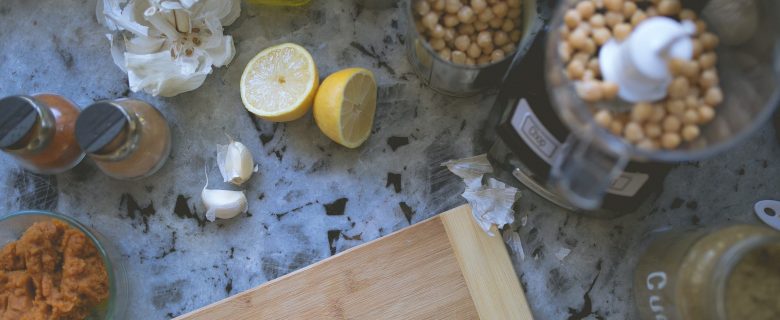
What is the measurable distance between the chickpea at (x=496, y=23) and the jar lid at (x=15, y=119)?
638mm

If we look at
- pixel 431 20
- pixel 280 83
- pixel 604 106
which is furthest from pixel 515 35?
pixel 280 83

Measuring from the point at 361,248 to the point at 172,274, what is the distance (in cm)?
31

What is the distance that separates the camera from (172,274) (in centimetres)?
97

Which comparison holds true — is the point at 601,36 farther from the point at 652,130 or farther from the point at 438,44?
the point at 438,44

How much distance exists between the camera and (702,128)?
2.31ft

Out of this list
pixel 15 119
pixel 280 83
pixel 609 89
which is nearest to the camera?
pixel 609 89

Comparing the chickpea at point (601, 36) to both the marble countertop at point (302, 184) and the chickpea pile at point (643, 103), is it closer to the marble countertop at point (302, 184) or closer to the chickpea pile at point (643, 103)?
the chickpea pile at point (643, 103)

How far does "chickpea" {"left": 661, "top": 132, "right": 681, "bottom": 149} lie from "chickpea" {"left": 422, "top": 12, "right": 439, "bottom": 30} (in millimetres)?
339

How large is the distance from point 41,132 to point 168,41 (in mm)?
232

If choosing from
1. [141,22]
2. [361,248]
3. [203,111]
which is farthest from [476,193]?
[141,22]

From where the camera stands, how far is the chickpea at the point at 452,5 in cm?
86

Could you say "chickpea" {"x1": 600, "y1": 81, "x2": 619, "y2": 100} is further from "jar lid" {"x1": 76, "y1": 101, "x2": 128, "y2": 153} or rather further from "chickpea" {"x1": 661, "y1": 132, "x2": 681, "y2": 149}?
"jar lid" {"x1": 76, "y1": 101, "x2": 128, "y2": 153}

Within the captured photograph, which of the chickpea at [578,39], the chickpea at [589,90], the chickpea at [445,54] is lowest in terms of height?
the chickpea at [445,54]

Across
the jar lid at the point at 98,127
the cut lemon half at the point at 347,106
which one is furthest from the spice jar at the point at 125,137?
the cut lemon half at the point at 347,106
